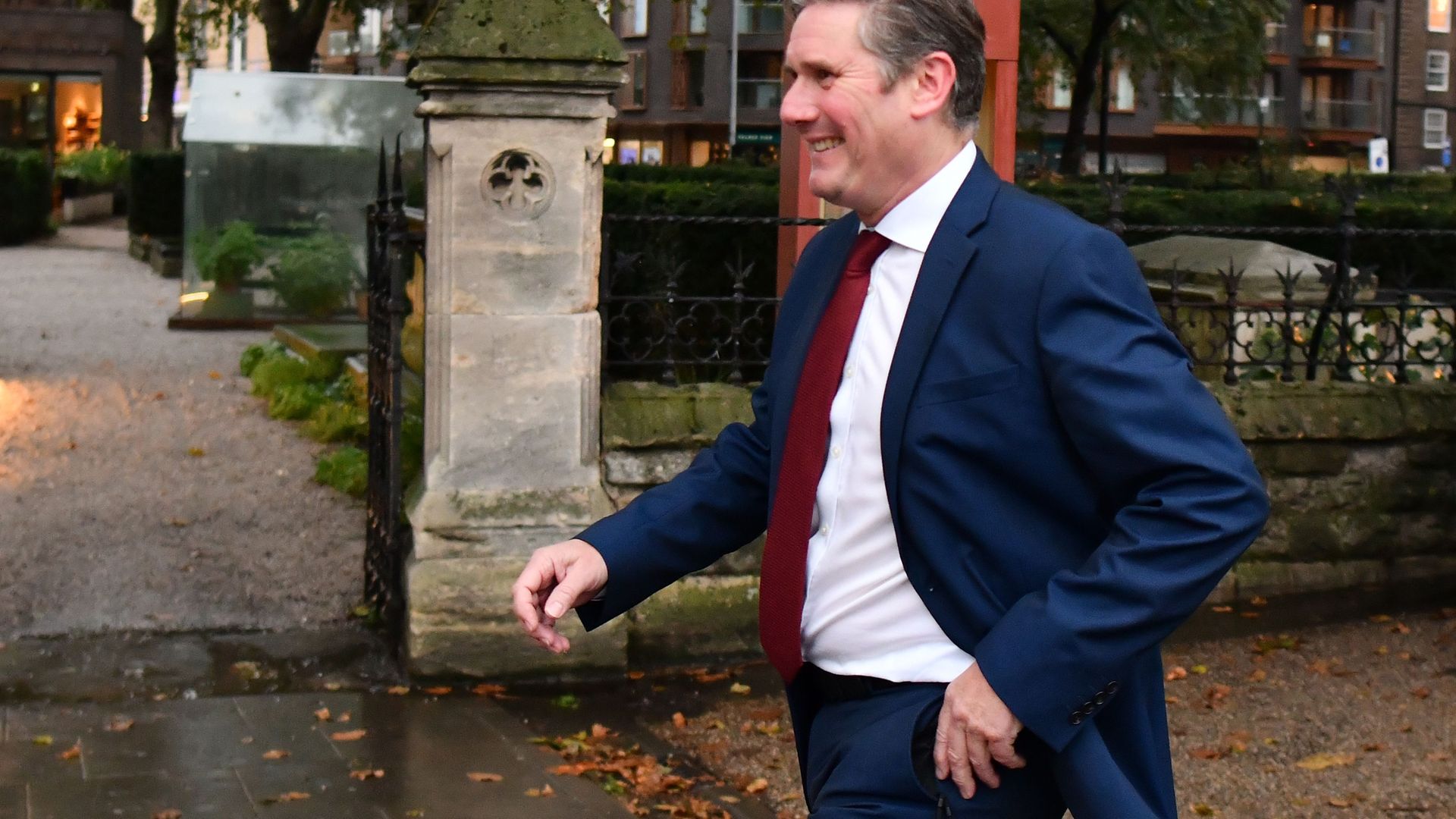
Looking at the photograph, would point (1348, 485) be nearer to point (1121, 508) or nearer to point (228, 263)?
point (1121, 508)

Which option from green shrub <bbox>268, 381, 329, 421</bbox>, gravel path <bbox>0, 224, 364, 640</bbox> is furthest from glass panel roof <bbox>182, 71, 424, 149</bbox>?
green shrub <bbox>268, 381, 329, 421</bbox>

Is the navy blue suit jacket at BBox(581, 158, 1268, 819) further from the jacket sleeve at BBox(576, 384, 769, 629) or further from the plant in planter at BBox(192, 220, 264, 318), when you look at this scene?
the plant in planter at BBox(192, 220, 264, 318)

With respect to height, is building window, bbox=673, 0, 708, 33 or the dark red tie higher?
building window, bbox=673, 0, 708, 33

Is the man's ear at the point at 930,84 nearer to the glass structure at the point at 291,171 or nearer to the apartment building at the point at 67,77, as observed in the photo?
the glass structure at the point at 291,171

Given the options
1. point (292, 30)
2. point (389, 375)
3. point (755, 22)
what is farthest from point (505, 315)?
point (755, 22)

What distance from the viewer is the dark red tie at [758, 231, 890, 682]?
2.55m

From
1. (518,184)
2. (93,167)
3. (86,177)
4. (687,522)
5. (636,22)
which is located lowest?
(687,522)

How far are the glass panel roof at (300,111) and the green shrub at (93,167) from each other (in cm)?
2243

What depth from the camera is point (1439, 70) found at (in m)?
74.6

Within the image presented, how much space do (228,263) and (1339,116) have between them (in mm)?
62677

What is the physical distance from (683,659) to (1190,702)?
1.85m

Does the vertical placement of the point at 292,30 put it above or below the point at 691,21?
below

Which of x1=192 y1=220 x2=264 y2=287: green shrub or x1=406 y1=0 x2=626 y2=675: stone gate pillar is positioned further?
x1=192 y1=220 x2=264 y2=287: green shrub

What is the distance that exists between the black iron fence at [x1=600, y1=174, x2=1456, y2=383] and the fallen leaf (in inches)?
82.3
